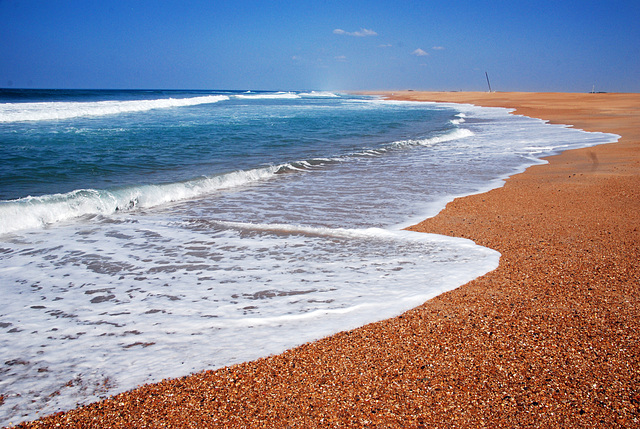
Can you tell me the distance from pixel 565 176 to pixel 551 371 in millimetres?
8248

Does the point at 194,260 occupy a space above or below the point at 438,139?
below

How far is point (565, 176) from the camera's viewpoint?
953 centimetres

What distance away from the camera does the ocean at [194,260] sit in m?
3.15

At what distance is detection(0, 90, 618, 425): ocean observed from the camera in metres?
3.15

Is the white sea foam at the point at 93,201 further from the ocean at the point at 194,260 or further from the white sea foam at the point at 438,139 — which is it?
the white sea foam at the point at 438,139

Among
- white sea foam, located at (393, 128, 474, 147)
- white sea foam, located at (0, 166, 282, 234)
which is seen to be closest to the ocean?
white sea foam, located at (0, 166, 282, 234)

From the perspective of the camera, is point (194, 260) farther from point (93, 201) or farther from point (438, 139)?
point (438, 139)

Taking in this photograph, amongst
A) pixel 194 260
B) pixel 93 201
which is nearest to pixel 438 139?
pixel 93 201

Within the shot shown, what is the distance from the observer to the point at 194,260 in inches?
201

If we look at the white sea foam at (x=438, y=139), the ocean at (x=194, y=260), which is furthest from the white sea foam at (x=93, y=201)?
the white sea foam at (x=438, y=139)

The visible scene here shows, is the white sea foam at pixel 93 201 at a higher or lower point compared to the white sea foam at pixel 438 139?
lower

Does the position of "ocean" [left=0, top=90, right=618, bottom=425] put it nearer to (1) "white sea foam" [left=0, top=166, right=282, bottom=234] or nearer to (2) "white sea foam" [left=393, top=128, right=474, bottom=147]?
(1) "white sea foam" [left=0, top=166, right=282, bottom=234]

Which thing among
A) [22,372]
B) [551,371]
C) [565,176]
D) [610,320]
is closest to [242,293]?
[22,372]

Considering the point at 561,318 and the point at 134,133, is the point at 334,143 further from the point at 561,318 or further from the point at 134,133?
the point at 561,318
